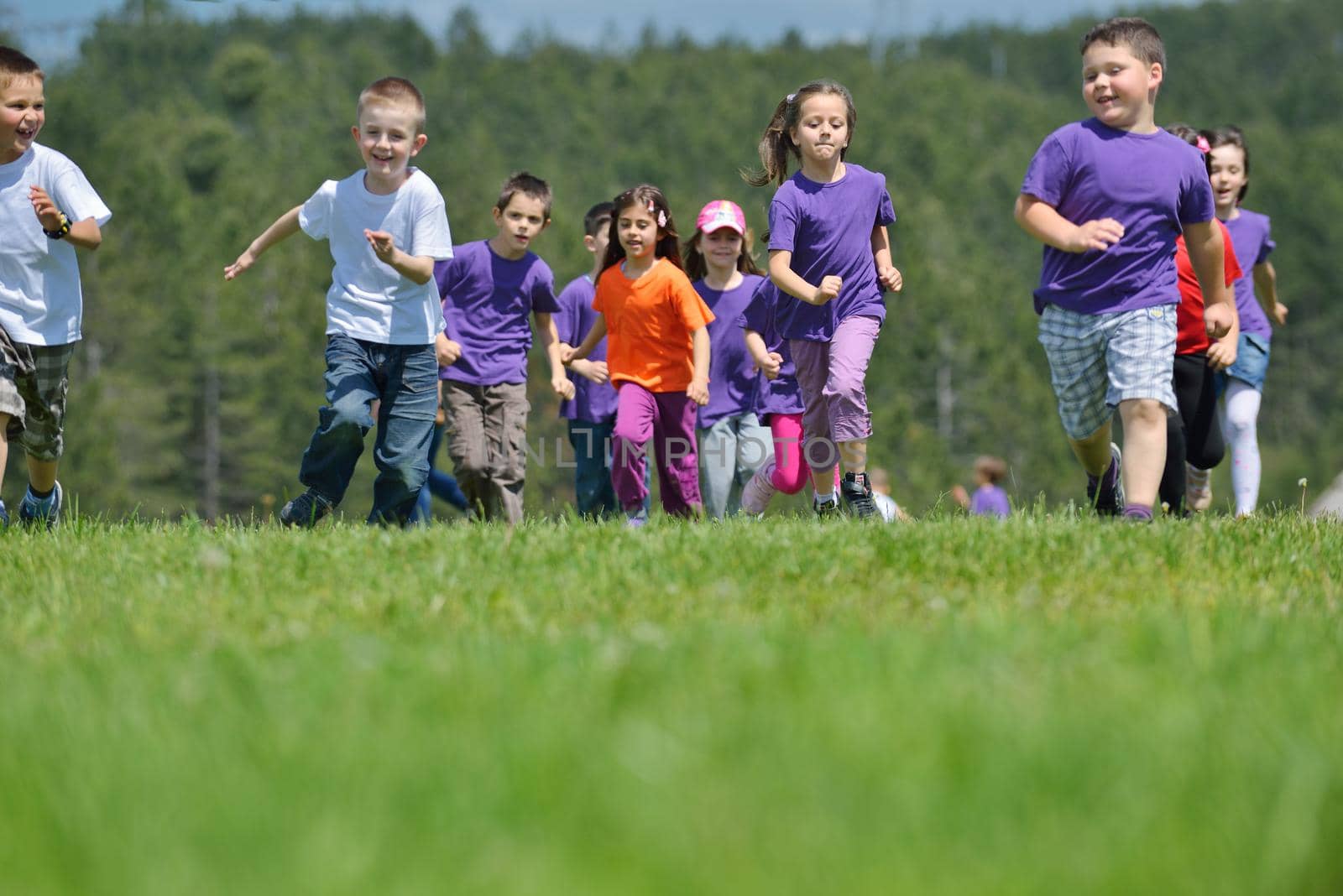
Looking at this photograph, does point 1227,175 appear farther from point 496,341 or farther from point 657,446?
point 496,341

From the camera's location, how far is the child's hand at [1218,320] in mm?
7539

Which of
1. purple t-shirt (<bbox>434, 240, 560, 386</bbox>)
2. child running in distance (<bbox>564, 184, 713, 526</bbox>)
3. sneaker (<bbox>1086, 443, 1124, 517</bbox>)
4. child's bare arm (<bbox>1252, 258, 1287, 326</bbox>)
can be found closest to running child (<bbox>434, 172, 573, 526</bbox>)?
purple t-shirt (<bbox>434, 240, 560, 386</bbox>)

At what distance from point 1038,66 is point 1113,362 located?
196939 mm

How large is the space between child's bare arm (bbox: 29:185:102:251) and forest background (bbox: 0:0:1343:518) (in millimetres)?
1609

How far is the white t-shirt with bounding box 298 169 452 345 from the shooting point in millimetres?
8156

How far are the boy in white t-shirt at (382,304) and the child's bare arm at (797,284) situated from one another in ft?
5.71

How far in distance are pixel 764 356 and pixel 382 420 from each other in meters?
2.33

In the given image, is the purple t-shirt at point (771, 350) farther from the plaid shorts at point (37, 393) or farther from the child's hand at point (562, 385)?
the plaid shorts at point (37, 393)

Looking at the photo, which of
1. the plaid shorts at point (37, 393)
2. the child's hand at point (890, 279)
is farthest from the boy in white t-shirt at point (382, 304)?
the child's hand at point (890, 279)

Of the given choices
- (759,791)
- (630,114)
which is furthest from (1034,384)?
(759,791)

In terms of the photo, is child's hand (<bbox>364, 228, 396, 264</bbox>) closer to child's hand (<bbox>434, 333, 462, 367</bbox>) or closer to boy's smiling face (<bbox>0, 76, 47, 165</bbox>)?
boy's smiling face (<bbox>0, 76, 47, 165</bbox>)

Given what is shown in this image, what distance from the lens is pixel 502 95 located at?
13812cm

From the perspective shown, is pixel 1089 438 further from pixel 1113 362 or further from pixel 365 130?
pixel 365 130

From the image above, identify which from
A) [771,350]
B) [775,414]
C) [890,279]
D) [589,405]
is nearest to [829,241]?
[890,279]
